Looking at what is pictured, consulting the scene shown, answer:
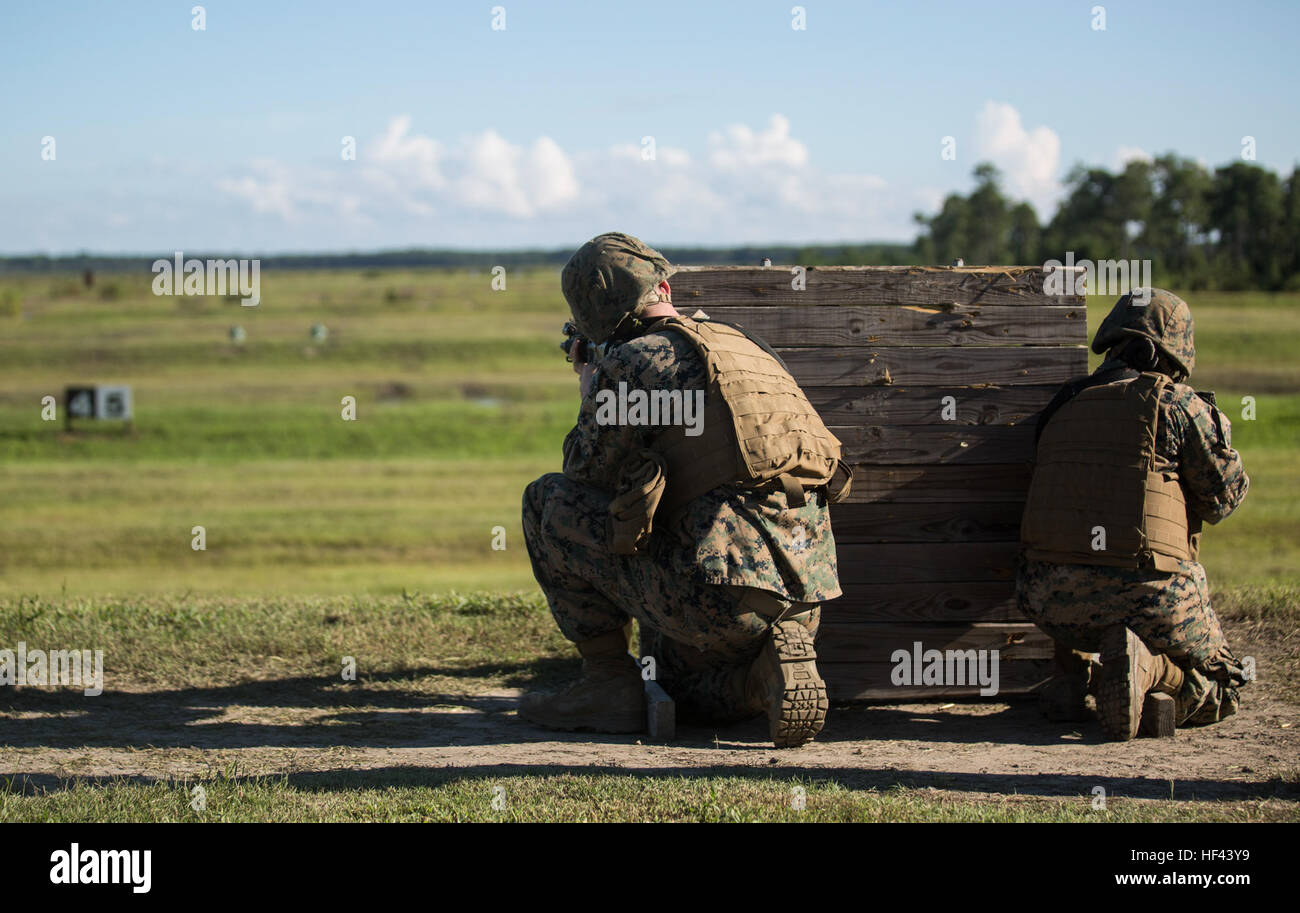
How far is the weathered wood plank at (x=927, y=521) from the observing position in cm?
624

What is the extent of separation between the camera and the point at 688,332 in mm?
5328

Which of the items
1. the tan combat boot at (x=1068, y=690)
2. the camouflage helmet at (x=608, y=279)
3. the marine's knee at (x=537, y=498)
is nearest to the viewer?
the camouflage helmet at (x=608, y=279)

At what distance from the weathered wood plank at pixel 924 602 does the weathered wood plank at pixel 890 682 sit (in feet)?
0.76

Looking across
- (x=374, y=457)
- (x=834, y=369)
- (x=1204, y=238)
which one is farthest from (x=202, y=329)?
(x=834, y=369)

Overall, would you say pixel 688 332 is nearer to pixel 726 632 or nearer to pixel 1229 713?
pixel 726 632

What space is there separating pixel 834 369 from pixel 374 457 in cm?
2025

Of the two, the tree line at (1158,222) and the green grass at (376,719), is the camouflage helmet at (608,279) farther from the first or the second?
the tree line at (1158,222)

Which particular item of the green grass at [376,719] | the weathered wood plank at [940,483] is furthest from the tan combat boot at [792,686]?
the weathered wood plank at [940,483]

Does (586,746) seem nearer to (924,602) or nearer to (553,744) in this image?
(553,744)

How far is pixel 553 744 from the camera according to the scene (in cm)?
561

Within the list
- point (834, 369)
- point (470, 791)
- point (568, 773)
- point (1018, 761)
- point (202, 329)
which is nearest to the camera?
point (470, 791)

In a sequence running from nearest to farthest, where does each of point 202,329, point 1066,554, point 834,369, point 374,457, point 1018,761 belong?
point 1018,761 < point 1066,554 < point 834,369 < point 374,457 < point 202,329

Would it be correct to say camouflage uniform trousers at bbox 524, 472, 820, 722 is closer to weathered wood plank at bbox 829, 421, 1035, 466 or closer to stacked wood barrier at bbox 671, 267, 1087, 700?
stacked wood barrier at bbox 671, 267, 1087, 700

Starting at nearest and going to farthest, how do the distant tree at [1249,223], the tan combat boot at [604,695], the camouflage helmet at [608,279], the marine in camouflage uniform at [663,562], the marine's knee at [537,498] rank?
the marine in camouflage uniform at [663,562], the camouflage helmet at [608,279], the marine's knee at [537,498], the tan combat boot at [604,695], the distant tree at [1249,223]
